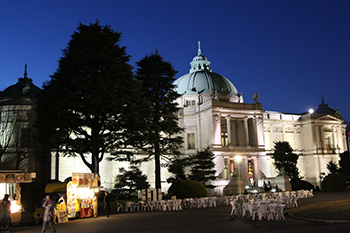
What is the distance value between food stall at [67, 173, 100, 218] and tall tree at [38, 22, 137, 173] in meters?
4.93

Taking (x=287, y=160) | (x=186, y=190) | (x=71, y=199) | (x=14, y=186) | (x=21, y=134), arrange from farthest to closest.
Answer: (x=287, y=160) → (x=21, y=134) → (x=186, y=190) → (x=14, y=186) → (x=71, y=199)

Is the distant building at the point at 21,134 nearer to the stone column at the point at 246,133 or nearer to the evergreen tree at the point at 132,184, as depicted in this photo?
the evergreen tree at the point at 132,184

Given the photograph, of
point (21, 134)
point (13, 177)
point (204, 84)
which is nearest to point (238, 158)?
point (204, 84)

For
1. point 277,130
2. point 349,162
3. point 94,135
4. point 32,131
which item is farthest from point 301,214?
point 277,130

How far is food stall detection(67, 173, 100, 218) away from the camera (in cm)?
2417

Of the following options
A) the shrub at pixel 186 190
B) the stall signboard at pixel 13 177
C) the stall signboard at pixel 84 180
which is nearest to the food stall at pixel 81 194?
the stall signboard at pixel 84 180

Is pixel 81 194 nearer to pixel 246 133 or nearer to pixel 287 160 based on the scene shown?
pixel 287 160

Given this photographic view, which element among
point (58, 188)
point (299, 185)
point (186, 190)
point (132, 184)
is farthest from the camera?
point (299, 185)

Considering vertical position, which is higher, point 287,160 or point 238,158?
point 238,158

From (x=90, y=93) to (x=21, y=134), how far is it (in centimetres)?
2082

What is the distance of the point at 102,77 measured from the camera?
31.2 m

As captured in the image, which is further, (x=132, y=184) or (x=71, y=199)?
(x=132, y=184)

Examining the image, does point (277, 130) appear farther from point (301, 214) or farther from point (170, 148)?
point (301, 214)

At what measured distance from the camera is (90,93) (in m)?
30.9
